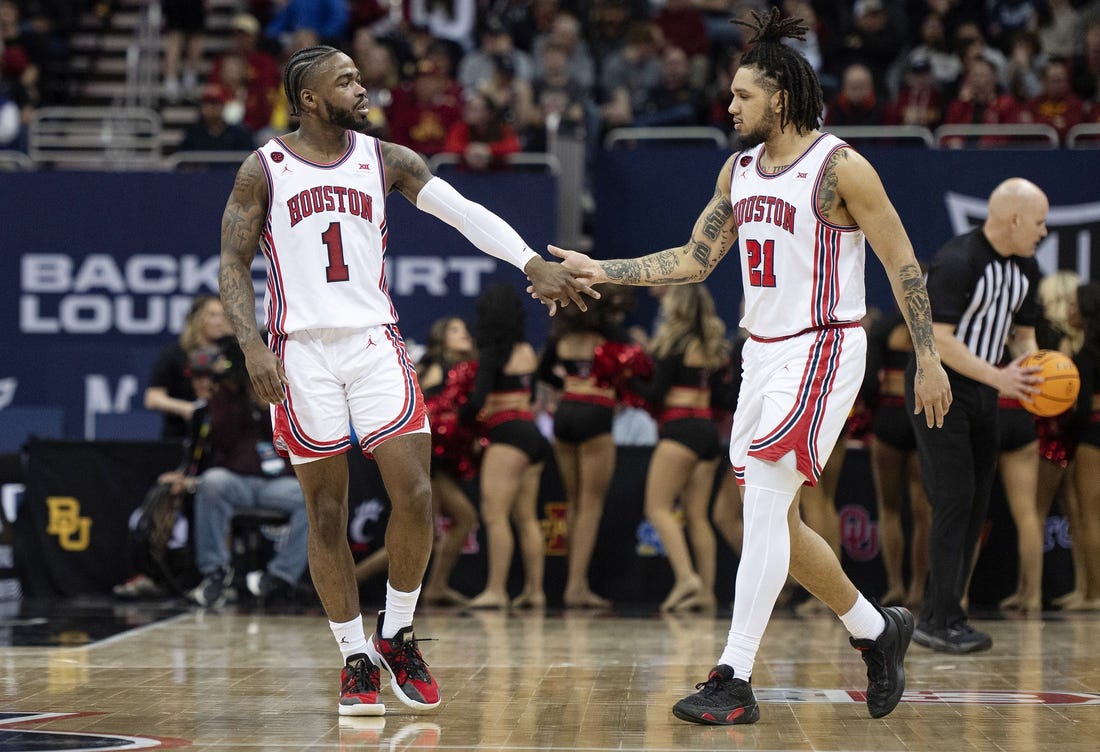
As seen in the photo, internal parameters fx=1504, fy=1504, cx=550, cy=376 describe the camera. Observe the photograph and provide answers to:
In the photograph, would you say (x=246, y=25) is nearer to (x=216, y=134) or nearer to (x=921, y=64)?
(x=216, y=134)

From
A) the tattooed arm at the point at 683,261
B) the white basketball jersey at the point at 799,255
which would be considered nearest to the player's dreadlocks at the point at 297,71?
the tattooed arm at the point at 683,261

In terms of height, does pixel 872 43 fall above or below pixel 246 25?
below

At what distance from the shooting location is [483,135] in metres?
12.9

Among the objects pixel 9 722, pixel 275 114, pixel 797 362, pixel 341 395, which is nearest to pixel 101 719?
pixel 9 722

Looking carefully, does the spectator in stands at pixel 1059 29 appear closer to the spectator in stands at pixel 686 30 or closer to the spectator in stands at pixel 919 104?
the spectator in stands at pixel 919 104

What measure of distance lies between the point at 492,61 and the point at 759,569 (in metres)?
10.1

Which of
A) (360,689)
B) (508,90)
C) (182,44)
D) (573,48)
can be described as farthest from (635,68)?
(360,689)

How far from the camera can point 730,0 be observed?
15.4 meters

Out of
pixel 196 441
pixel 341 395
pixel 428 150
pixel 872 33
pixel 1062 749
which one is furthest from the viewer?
pixel 872 33

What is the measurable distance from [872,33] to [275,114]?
18.9 ft

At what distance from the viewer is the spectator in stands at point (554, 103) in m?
13.0

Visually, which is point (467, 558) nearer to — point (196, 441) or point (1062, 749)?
point (196, 441)

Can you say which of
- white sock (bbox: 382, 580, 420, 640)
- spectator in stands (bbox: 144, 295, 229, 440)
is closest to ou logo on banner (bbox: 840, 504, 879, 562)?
spectator in stands (bbox: 144, 295, 229, 440)

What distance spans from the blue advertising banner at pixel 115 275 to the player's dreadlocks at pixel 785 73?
7.10m
